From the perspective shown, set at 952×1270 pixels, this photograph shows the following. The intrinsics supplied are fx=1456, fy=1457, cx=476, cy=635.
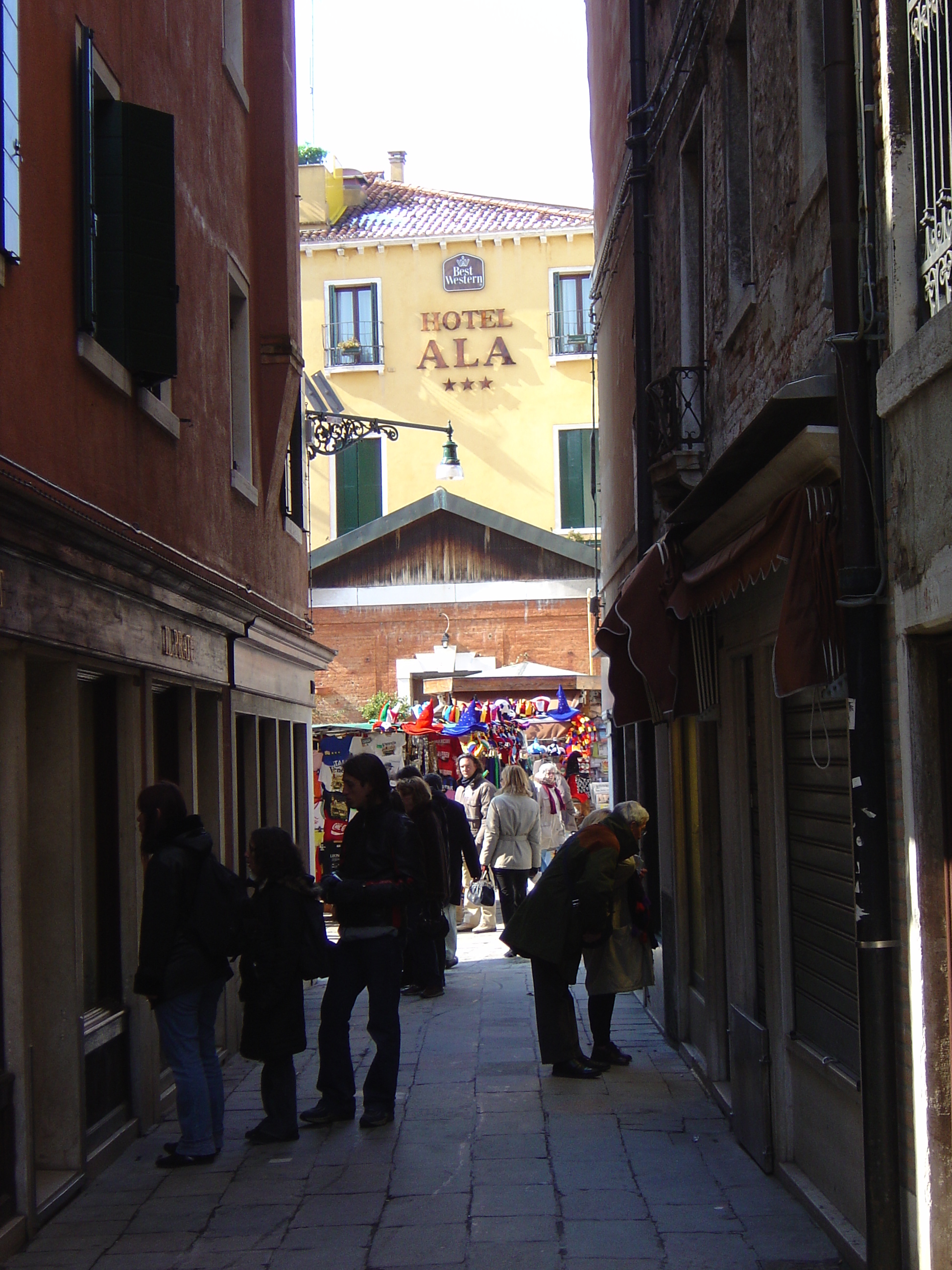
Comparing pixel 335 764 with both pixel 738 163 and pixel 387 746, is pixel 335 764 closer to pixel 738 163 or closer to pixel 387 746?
pixel 387 746

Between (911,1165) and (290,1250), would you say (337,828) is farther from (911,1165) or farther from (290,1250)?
(911,1165)

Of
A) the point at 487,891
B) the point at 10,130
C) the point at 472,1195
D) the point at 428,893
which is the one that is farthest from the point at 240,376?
the point at 472,1195

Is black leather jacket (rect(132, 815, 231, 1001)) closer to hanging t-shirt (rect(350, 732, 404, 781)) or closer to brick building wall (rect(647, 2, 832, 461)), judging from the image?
brick building wall (rect(647, 2, 832, 461))

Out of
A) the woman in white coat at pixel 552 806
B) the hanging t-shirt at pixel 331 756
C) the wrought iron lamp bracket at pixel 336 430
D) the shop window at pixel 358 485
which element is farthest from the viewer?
the shop window at pixel 358 485

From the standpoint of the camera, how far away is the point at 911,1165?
4727 millimetres

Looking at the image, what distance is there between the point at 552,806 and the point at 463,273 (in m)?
19.9

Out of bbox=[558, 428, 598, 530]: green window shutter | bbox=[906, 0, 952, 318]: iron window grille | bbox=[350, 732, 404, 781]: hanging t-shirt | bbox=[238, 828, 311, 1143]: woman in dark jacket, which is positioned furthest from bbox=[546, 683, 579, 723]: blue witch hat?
bbox=[906, 0, 952, 318]: iron window grille

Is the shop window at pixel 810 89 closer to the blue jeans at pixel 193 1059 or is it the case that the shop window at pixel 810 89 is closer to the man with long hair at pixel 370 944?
the man with long hair at pixel 370 944

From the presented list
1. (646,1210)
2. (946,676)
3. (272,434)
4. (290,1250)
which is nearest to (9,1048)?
(290,1250)

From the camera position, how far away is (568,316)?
34.3m

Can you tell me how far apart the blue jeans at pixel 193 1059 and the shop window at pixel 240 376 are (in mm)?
5324

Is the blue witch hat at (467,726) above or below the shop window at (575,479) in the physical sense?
below

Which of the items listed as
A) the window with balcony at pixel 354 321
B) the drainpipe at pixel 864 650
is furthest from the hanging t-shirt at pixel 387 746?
the window with balcony at pixel 354 321

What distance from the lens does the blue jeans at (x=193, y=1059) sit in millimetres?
6969
